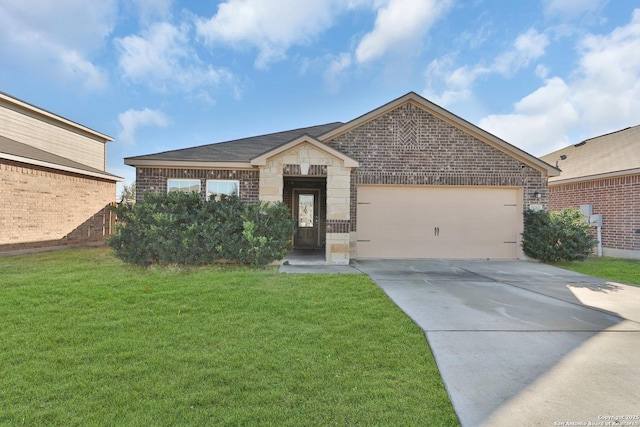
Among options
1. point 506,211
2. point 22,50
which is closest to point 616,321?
point 506,211

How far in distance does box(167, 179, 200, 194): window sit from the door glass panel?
165 inches

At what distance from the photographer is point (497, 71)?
1298 cm

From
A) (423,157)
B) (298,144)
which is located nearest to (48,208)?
(298,144)

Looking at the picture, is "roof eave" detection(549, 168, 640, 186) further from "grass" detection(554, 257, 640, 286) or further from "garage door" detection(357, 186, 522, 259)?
"garage door" detection(357, 186, 522, 259)

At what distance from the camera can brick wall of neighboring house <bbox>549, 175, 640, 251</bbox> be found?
10.5 m

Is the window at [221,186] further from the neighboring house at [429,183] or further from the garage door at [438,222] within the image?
the garage door at [438,222]

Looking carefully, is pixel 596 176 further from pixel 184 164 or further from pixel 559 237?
pixel 184 164

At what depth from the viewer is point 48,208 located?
10914mm

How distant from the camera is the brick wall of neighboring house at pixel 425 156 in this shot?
32.1 ft

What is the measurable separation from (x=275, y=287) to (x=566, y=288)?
6.05m

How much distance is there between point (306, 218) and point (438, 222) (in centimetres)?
508

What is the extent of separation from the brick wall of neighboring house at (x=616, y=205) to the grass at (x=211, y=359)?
11.1 m

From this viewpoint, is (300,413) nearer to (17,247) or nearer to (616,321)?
(616,321)

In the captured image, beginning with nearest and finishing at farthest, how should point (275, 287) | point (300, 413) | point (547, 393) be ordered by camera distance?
point (300, 413) < point (547, 393) < point (275, 287)
